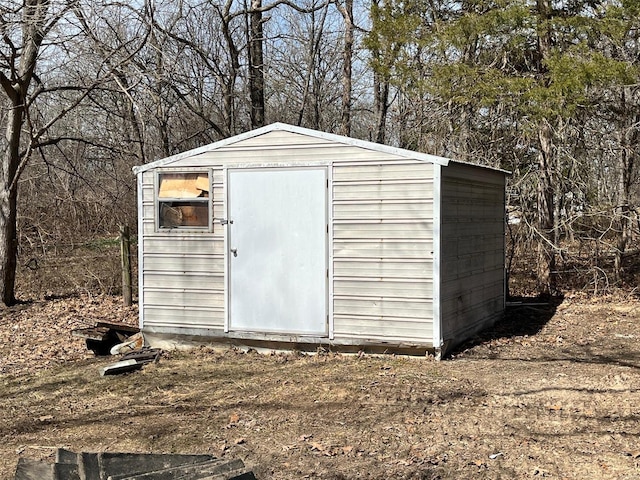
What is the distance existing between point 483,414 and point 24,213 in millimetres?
10331

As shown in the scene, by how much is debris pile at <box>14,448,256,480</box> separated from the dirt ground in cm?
57

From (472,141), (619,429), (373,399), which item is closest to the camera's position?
(619,429)

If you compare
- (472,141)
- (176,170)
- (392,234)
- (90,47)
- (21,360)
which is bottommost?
(21,360)

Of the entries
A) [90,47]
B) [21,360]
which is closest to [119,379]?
[21,360]

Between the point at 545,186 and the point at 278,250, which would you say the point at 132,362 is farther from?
the point at 545,186

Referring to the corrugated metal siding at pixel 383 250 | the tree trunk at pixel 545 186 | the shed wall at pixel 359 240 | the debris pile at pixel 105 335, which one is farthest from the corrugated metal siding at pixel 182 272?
the tree trunk at pixel 545 186

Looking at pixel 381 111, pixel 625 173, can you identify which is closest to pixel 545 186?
pixel 625 173

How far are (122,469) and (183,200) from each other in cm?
473

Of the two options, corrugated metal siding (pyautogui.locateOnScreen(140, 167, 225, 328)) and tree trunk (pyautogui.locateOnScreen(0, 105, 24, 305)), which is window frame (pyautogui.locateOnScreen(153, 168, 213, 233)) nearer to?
corrugated metal siding (pyautogui.locateOnScreen(140, 167, 225, 328))

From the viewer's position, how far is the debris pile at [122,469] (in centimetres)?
411

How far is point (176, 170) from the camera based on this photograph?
8.59 meters

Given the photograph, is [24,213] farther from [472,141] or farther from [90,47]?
[472,141]

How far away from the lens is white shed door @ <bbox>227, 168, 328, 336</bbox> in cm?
802

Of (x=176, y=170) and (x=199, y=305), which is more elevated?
(x=176, y=170)
